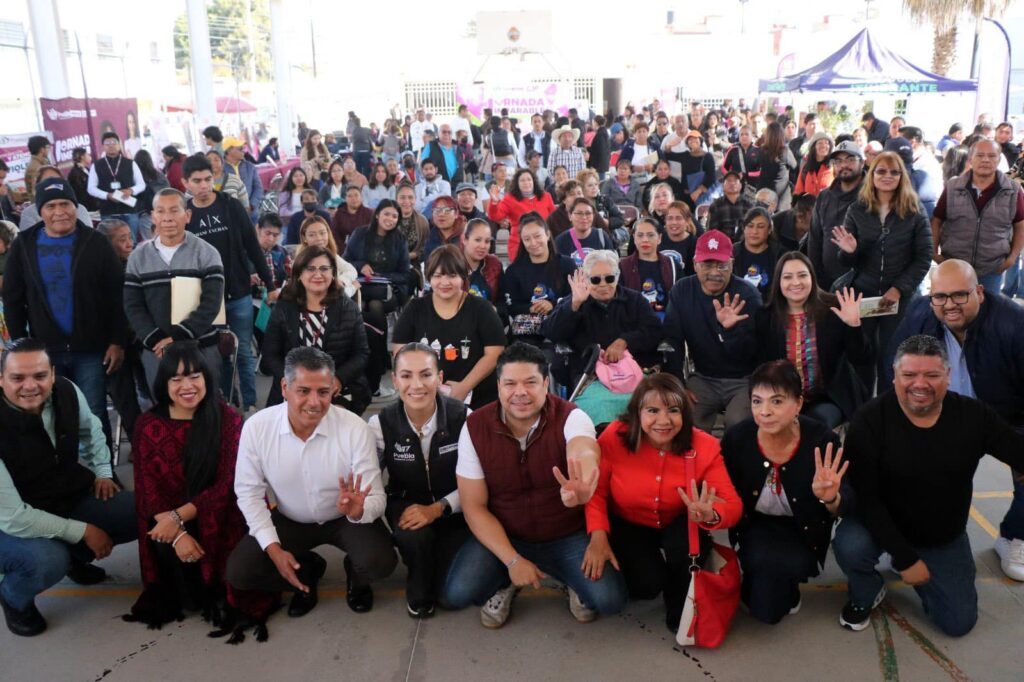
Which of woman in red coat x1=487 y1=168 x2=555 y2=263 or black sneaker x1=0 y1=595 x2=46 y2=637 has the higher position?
woman in red coat x1=487 y1=168 x2=555 y2=263

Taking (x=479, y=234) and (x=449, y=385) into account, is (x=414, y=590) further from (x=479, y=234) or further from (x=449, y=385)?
(x=479, y=234)

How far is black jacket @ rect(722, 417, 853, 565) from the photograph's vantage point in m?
3.43

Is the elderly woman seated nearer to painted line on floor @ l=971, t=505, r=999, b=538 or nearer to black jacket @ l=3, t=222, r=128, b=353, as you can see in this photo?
painted line on floor @ l=971, t=505, r=999, b=538

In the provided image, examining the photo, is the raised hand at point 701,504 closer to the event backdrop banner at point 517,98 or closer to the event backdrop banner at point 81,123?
the event backdrop banner at point 81,123

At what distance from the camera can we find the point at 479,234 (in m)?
5.95

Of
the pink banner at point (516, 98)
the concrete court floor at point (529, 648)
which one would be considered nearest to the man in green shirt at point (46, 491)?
the concrete court floor at point (529, 648)

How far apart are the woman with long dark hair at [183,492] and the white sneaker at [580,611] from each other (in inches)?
59.6

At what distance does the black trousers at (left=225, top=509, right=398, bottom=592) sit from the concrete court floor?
0.21 m

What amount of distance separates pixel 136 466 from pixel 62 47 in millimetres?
12854

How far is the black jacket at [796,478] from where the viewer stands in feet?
11.2

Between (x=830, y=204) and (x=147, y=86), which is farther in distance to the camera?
(x=147, y=86)

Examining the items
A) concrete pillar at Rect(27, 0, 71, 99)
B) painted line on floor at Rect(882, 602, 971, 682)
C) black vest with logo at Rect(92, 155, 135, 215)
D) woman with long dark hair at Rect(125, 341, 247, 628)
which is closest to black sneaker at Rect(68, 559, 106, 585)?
woman with long dark hair at Rect(125, 341, 247, 628)

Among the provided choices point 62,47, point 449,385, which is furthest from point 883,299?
point 62,47

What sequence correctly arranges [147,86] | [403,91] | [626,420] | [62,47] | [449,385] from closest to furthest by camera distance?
1. [626,420]
2. [449,385]
3. [62,47]
4. [147,86]
5. [403,91]
